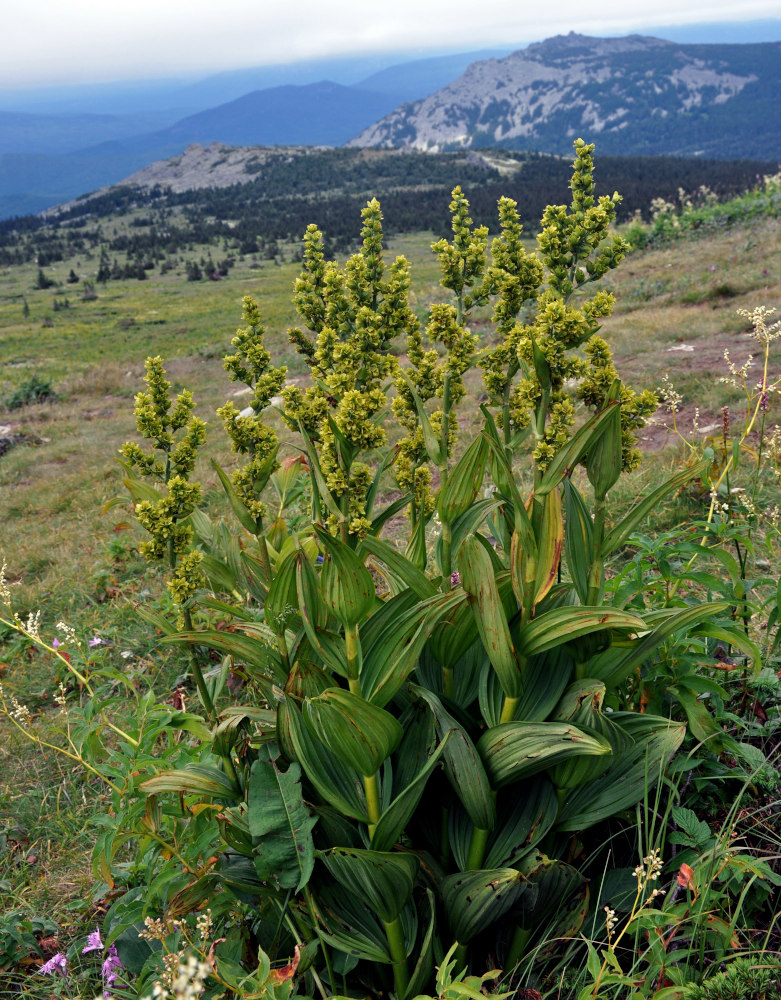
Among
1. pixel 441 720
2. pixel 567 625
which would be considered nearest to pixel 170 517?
pixel 441 720

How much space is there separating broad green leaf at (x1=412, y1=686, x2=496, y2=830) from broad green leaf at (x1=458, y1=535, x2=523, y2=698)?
277 mm

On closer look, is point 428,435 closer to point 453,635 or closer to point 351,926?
point 453,635

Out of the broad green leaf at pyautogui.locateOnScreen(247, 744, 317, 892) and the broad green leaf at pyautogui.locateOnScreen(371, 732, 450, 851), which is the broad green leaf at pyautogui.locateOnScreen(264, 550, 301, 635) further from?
the broad green leaf at pyautogui.locateOnScreen(371, 732, 450, 851)

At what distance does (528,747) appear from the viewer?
250 cm

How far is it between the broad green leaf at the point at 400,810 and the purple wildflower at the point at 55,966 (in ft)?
5.52

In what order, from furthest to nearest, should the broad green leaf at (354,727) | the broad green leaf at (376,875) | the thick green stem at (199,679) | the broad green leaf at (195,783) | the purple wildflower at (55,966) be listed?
the purple wildflower at (55,966) < the thick green stem at (199,679) < the broad green leaf at (195,783) < the broad green leaf at (376,875) < the broad green leaf at (354,727)

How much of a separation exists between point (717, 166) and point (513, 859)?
5676 inches

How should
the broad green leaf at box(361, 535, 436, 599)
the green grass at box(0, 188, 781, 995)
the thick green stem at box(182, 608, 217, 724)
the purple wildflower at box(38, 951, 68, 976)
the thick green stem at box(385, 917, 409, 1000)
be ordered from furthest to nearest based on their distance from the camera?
1. the green grass at box(0, 188, 781, 995)
2. the purple wildflower at box(38, 951, 68, 976)
3. the thick green stem at box(182, 608, 217, 724)
4. the broad green leaf at box(361, 535, 436, 599)
5. the thick green stem at box(385, 917, 409, 1000)

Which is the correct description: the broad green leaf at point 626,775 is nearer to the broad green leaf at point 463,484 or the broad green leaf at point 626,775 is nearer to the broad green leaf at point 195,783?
the broad green leaf at point 463,484

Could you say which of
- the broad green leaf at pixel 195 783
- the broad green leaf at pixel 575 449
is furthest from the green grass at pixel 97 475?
the broad green leaf at pixel 575 449

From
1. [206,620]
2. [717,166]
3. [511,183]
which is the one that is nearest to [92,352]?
[206,620]

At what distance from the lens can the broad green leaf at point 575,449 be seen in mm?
2568

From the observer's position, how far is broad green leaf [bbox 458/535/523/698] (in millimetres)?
2490

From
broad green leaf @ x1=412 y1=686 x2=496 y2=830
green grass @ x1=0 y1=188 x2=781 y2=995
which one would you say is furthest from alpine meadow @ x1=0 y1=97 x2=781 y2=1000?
green grass @ x1=0 y1=188 x2=781 y2=995
